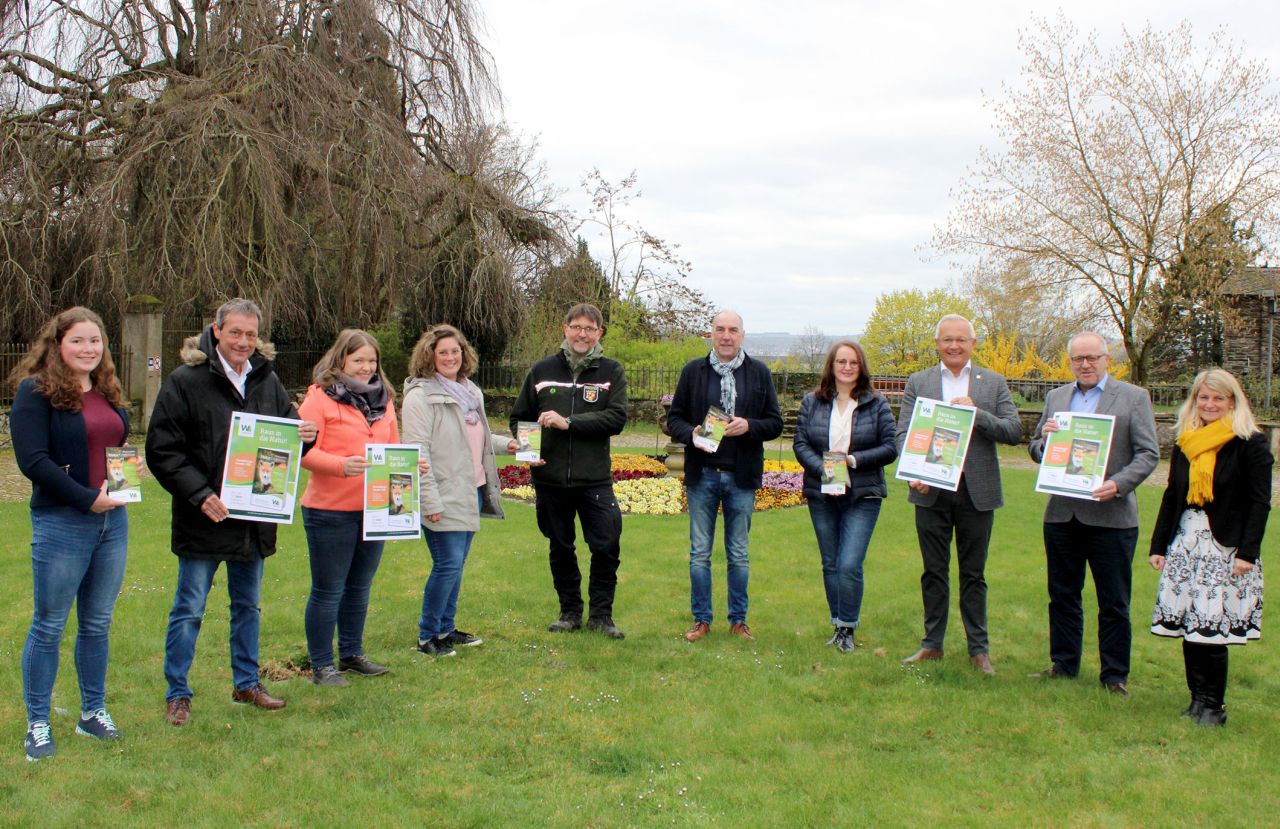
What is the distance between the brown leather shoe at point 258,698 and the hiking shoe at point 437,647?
41.4 inches

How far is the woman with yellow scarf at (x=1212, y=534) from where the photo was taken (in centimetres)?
447

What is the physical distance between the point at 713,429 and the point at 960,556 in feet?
5.16

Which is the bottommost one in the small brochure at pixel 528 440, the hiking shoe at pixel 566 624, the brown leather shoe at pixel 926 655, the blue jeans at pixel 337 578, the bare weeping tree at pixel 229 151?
the hiking shoe at pixel 566 624

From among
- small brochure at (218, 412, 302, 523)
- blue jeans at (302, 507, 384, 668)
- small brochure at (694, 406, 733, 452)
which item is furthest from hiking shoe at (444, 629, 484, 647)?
small brochure at (694, 406, 733, 452)

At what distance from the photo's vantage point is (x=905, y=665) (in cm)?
551

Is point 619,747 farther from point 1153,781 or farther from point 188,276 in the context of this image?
point 188,276

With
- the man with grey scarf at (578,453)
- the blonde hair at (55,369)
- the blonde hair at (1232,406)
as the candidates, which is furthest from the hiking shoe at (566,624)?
the blonde hair at (1232,406)

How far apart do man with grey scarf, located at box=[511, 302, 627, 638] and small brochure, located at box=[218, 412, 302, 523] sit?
1579 mm

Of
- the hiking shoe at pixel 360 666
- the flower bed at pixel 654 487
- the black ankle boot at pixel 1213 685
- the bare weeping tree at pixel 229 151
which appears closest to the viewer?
the black ankle boot at pixel 1213 685

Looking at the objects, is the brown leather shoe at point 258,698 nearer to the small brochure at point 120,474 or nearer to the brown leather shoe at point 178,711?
the brown leather shoe at point 178,711

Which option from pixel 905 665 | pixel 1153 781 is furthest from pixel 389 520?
pixel 1153 781

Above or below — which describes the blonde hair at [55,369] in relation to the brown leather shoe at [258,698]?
above

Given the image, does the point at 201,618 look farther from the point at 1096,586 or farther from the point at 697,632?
the point at 1096,586

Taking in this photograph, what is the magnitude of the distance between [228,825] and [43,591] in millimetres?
1337
